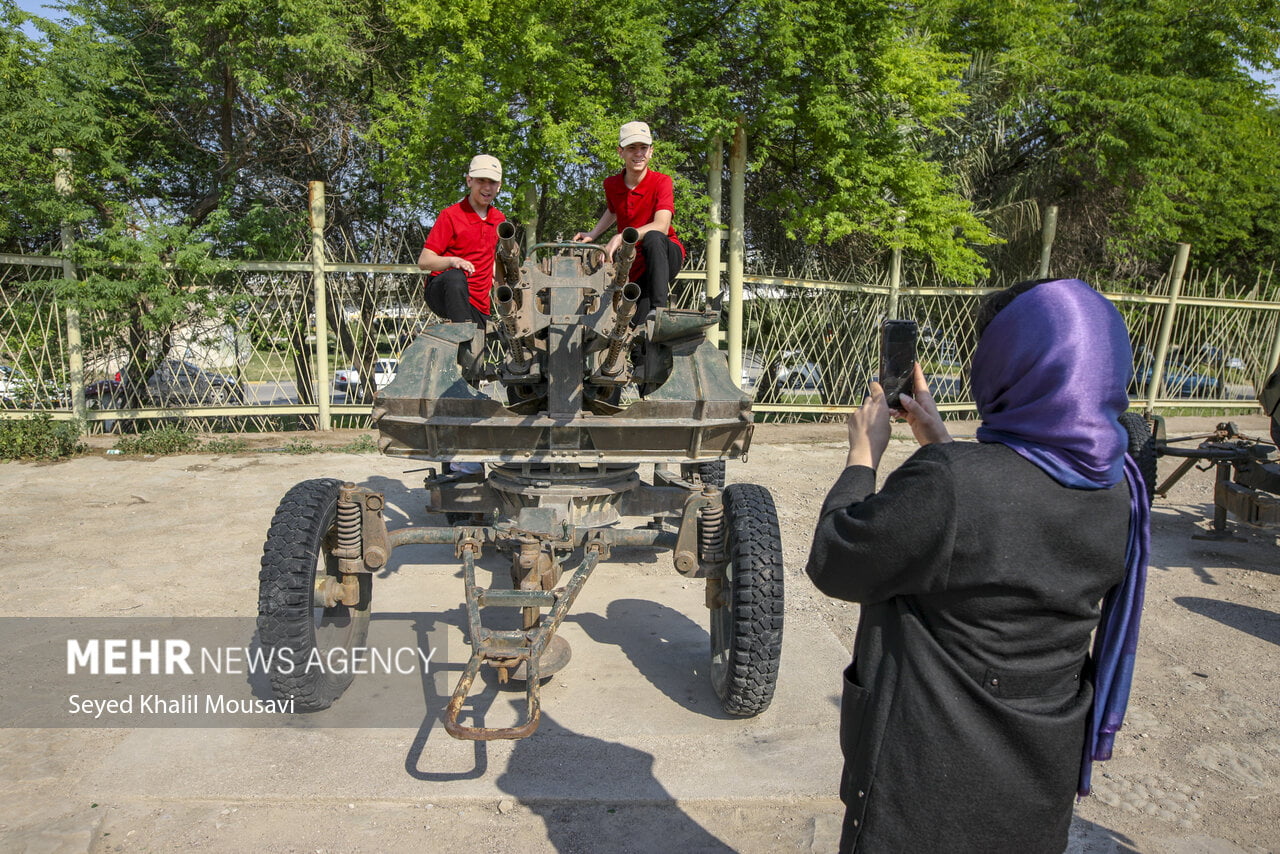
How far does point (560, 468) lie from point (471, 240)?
5.33ft

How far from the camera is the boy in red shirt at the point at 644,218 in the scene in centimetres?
441

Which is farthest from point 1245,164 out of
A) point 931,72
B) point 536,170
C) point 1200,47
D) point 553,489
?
point 553,489

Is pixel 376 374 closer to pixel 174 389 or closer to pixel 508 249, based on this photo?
pixel 174 389

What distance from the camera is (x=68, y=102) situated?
330 inches

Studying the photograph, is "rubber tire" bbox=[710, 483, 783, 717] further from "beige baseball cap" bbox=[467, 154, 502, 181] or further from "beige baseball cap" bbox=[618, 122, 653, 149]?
"beige baseball cap" bbox=[467, 154, 502, 181]

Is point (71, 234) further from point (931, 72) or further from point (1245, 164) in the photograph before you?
point (1245, 164)

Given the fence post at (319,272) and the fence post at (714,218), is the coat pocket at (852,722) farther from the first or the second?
the fence post at (319,272)

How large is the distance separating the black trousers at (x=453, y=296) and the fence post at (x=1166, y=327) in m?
11.5

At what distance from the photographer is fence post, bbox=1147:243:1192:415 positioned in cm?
1227

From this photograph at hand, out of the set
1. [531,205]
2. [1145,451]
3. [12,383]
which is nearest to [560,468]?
[1145,451]

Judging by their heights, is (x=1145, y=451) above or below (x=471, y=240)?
below

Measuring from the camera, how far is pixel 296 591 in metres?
3.26

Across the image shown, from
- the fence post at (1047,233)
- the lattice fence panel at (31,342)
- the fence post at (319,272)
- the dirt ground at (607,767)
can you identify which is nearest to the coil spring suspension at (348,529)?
the dirt ground at (607,767)

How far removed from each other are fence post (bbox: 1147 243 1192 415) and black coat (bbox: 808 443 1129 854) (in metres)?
13.0
